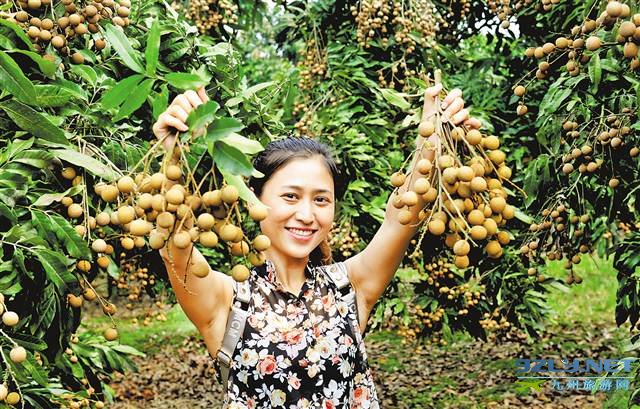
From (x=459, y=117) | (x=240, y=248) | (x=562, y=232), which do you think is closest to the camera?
(x=240, y=248)

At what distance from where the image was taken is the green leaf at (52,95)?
1.62 metres

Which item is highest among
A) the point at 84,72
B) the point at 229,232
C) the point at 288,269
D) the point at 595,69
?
the point at 595,69

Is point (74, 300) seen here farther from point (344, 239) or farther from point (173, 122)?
point (344, 239)

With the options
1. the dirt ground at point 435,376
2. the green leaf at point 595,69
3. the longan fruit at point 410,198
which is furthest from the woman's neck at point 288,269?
the dirt ground at point 435,376

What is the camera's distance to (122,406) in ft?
19.0

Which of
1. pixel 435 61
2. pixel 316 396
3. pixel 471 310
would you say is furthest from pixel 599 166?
pixel 471 310

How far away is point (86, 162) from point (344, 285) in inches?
26.1

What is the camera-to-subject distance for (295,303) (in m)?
1.64

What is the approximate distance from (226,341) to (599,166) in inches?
52.8

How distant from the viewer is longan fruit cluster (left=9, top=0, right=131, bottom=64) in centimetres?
169

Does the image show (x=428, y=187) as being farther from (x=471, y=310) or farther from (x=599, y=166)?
(x=471, y=310)

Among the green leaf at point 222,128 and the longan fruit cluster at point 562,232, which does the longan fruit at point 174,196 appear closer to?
the green leaf at point 222,128

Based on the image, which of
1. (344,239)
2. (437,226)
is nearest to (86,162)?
(437,226)

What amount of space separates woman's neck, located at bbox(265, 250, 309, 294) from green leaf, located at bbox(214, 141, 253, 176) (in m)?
0.65
